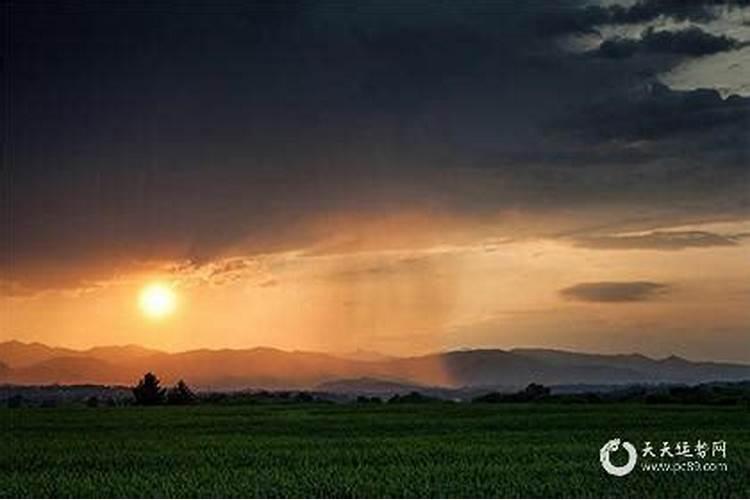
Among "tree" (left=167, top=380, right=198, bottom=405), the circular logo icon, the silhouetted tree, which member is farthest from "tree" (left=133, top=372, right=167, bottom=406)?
the circular logo icon

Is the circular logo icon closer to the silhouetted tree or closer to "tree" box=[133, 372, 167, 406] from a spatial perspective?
the silhouetted tree

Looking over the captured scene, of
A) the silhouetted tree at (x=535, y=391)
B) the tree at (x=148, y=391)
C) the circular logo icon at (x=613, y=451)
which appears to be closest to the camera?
the circular logo icon at (x=613, y=451)

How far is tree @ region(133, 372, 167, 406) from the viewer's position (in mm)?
10242

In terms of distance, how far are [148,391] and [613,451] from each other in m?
4.12

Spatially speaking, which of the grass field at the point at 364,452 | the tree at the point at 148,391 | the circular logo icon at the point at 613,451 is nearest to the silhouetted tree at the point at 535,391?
the grass field at the point at 364,452

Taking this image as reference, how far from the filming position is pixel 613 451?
807 cm

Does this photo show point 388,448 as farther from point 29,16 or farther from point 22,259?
point 29,16

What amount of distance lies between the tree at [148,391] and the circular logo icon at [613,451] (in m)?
3.60

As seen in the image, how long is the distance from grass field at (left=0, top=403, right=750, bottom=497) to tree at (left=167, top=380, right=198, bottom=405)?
0.09m

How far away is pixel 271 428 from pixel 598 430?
2665 millimetres

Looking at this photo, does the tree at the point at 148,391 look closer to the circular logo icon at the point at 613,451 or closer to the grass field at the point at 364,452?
the grass field at the point at 364,452

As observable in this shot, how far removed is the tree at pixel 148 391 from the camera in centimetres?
1024

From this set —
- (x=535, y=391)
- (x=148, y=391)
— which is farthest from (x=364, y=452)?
(x=148, y=391)

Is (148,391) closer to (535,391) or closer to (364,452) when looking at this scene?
(364,452)
